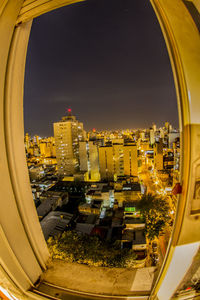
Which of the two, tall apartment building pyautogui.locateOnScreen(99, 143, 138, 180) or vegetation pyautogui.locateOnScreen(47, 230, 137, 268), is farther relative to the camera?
tall apartment building pyautogui.locateOnScreen(99, 143, 138, 180)

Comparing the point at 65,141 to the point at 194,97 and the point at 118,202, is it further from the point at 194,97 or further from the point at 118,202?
the point at 194,97

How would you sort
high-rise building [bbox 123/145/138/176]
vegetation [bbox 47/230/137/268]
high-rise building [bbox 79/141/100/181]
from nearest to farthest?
vegetation [bbox 47/230/137/268]
high-rise building [bbox 123/145/138/176]
high-rise building [bbox 79/141/100/181]

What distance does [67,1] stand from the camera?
28.7 inches

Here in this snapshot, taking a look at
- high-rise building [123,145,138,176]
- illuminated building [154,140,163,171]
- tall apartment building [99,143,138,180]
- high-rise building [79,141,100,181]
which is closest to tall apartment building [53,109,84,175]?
high-rise building [79,141,100,181]

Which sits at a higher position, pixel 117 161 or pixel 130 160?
pixel 130 160

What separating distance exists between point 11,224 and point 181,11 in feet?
4.75

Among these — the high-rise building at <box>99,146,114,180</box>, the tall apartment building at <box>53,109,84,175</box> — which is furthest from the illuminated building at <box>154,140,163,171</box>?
the tall apartment building at <box>53,109,84,175</box>

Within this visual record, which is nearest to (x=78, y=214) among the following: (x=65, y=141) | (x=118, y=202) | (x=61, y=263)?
(x=118, y=202)

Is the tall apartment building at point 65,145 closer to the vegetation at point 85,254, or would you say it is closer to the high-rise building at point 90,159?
the high-rise building at point 90,159

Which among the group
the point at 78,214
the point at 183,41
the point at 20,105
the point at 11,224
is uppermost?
the point at 183,41

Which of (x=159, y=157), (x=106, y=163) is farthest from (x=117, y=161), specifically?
(x=159, y=157)

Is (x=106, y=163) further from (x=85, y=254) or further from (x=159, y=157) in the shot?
(x=85, y=254)

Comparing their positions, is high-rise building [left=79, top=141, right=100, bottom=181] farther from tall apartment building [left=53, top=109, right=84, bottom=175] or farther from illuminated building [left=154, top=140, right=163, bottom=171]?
illuminated building [left=154, top=140, right=163, bottom=171]

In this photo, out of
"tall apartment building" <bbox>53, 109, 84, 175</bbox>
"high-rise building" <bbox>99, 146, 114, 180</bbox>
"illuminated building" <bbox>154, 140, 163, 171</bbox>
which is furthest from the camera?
"tall apartment building" <bbox>53, 109, 84, 175</bbox>
